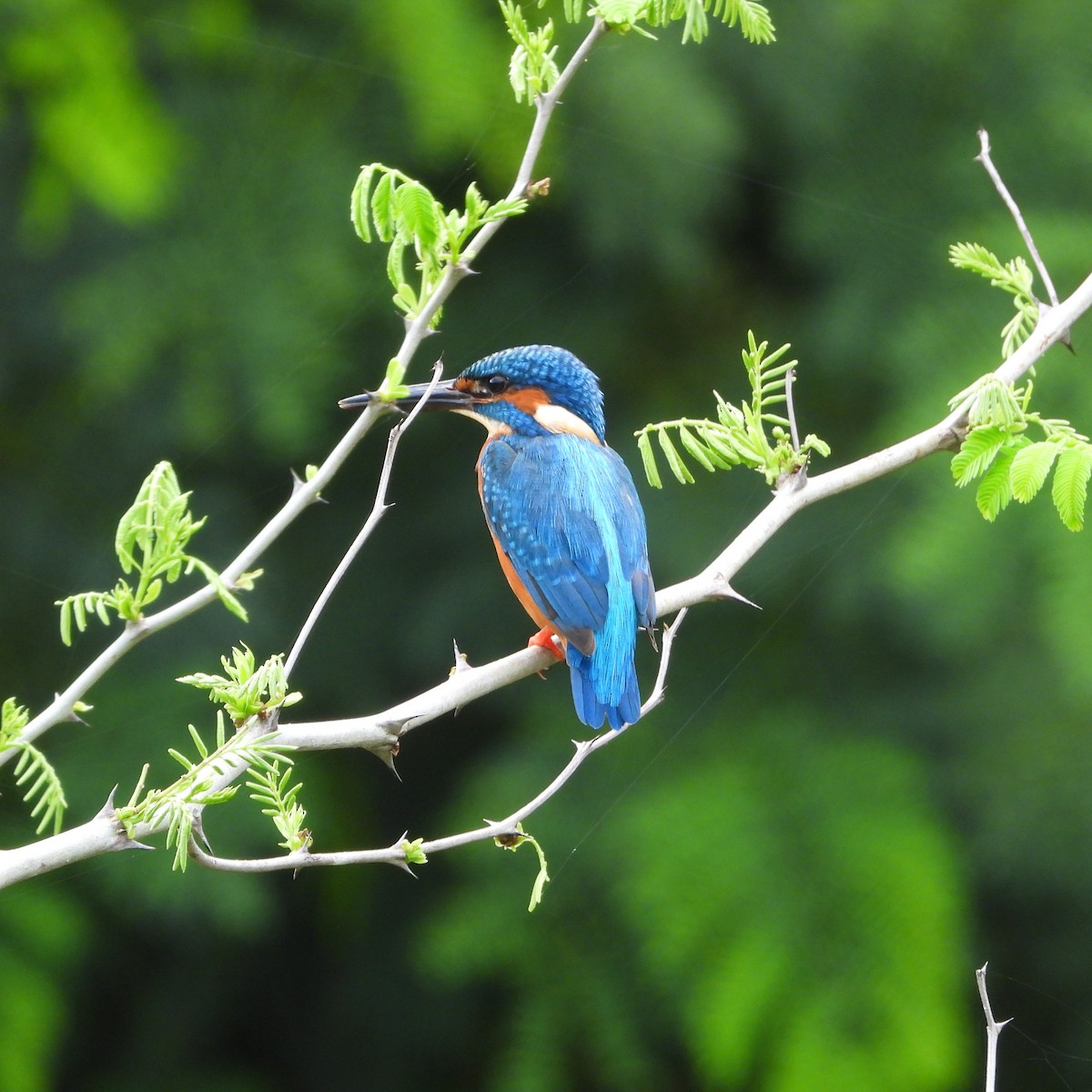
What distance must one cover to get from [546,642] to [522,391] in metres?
0.60

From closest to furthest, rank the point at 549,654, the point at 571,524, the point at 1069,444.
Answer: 1. the point at 1069,444
2. the point at 549,654
3. the point at 571,524

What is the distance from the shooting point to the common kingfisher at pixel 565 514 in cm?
226

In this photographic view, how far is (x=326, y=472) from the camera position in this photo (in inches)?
50.3

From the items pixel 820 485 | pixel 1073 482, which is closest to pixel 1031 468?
pixel 1073 482

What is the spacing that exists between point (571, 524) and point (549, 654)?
0.39 meters

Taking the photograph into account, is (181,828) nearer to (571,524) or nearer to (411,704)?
(411,704)

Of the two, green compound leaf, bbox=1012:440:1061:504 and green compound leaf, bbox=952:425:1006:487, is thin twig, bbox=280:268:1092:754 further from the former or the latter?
green compound leaf, bbox=1012:440:1061:504

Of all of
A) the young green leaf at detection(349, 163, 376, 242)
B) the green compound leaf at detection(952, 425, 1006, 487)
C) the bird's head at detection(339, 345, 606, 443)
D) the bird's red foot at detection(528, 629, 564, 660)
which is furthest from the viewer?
the bird's head at detection(339, 345, 606, 443)

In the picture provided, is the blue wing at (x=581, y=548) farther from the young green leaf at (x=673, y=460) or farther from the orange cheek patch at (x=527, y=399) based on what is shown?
the young green leaf at (x=673, y=460)

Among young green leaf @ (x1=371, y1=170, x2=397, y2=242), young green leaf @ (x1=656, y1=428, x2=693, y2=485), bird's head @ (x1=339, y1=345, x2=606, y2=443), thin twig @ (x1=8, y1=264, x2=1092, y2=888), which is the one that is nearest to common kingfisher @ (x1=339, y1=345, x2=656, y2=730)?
bird's head @ (x1=339, y1=345, x2=606, y2=443)

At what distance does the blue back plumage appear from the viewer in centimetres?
225

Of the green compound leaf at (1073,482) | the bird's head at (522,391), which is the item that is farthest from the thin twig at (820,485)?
→ the bird's head at (522,391)

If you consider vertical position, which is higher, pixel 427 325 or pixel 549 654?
pixel 427 325

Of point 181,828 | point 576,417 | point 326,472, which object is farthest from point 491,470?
point 181,828
